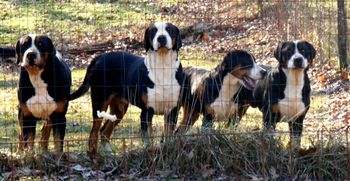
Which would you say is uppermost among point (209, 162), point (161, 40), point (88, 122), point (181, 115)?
point (161, 40)

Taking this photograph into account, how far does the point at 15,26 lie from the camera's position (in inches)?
699

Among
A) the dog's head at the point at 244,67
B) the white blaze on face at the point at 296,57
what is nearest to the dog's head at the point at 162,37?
the dog's head at the point at 244,67

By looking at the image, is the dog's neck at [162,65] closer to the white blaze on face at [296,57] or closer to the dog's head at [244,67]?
the dog's head at [244,67]

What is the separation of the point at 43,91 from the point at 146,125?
1.19 meters

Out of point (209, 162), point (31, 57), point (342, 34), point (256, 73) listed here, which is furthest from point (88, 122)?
point (342, 34)

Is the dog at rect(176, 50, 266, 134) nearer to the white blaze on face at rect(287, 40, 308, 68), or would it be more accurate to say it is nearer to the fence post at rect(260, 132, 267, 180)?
the white blaze on face at rect(287, 40, 308, 68)

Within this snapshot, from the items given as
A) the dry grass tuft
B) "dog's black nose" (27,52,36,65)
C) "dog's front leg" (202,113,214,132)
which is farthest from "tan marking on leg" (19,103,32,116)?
"dog's front leg" (202,113,214,132)

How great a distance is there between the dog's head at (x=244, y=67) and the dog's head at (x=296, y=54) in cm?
32

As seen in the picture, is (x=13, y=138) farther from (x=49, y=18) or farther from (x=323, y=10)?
(x=49, y=18)

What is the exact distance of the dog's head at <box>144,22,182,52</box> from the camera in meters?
8.98

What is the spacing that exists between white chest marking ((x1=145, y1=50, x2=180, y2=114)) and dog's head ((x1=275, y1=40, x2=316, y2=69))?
1.22 m

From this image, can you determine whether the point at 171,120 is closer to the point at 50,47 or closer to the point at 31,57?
the point at 50,47

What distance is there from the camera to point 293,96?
9.20 meters

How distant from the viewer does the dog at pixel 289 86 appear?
9.10m
